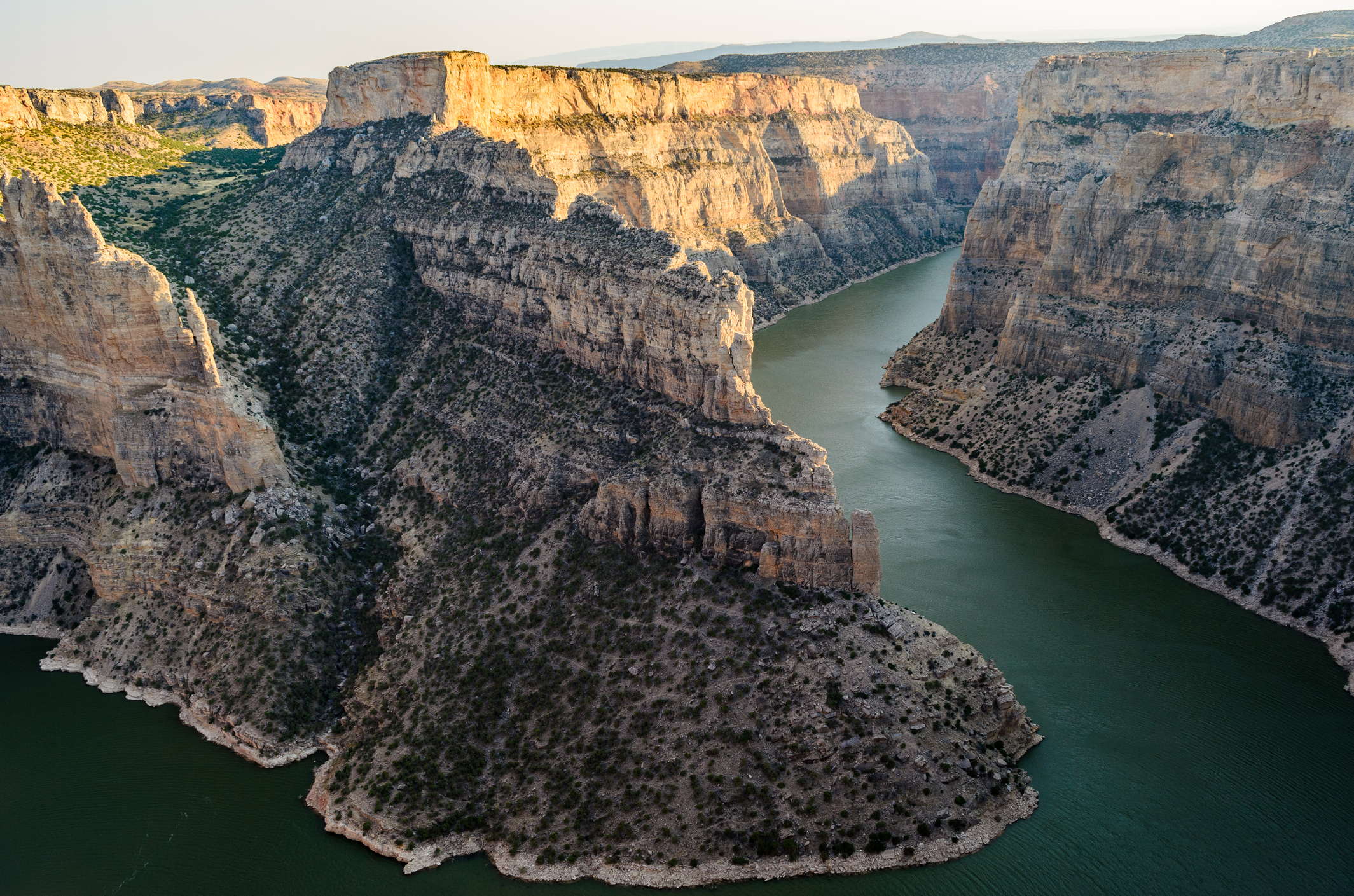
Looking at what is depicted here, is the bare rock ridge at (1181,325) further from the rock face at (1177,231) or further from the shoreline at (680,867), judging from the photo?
the shoreline at (680,867)

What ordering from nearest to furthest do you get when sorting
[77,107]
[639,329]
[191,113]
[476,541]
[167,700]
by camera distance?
[167,700]
[639,329]
[476,541]
[77,107]
[191,113]

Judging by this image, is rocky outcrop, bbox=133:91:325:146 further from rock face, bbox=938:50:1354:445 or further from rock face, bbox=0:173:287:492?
rock face, bbox=938:50:1354:445

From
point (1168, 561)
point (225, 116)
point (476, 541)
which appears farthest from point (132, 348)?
point (225, 116)

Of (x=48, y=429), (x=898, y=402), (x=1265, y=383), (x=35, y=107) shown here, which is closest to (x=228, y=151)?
(x=35, y=107)

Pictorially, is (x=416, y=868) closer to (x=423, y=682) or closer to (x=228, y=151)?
(x=423, y=682)

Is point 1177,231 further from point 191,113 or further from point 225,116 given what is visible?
point 191,113

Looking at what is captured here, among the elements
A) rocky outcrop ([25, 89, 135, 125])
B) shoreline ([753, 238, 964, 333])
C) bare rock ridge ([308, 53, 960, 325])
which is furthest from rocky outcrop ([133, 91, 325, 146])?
shoreline ([753, 238, 964, 333])

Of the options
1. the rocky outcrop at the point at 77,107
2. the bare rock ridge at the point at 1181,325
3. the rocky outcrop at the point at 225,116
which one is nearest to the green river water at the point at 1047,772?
the bare rock ridge at the point at 1181,325
